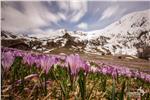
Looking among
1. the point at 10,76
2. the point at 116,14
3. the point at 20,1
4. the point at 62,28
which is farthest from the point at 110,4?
the point at 10,76

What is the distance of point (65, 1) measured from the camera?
1.20 meters

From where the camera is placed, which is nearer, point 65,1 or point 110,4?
point 65,1

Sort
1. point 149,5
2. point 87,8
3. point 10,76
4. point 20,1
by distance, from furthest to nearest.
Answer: point 149,5 → point 87,8 → point 20,1 → point 10,76

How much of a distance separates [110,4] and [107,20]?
0.10 m

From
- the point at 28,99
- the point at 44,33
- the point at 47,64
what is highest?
the point at 44,33

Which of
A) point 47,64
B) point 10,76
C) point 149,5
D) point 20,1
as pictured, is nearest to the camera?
point 47,64

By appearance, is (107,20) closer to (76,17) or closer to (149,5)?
(76,17)

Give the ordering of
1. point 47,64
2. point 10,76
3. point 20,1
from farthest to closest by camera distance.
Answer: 1. point 20,1
2. point 10,76
3. point 47,64

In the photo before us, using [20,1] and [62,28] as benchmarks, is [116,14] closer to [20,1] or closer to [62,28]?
[62,28]

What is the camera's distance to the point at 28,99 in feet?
2.41

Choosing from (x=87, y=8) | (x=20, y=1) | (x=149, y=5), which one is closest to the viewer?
(x=20, y=1)

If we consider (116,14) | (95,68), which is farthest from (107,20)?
(95,68)

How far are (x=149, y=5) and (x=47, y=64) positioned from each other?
953 mm

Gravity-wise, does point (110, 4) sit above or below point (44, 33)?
above
